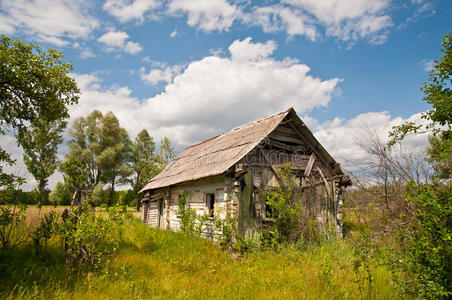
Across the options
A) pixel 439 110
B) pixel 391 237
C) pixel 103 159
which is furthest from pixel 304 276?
pixel 103 159

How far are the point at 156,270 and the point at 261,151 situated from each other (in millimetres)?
5671

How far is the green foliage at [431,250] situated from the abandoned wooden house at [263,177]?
17.8ft

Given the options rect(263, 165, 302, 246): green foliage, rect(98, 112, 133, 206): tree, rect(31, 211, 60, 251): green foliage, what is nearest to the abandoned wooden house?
rect(263, 165, 302, 246): green foliage

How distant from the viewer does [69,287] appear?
17.0ft

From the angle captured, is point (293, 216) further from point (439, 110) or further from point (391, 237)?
point (439, 110)

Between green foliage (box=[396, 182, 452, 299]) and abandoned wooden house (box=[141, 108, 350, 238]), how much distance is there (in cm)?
541

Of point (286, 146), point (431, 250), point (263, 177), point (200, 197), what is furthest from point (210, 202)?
point (431, 250)

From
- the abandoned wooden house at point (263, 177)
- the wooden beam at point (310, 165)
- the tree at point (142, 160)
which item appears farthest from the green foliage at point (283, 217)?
the tree at point (142, 160)

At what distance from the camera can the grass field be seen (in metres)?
4.91

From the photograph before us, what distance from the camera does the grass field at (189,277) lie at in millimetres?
4914

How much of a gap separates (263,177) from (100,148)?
25626 millimetres

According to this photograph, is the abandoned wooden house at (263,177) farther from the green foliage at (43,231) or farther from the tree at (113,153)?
the tree at (113,153)

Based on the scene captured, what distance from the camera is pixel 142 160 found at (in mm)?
33938

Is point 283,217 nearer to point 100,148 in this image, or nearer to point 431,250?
point 431,250
